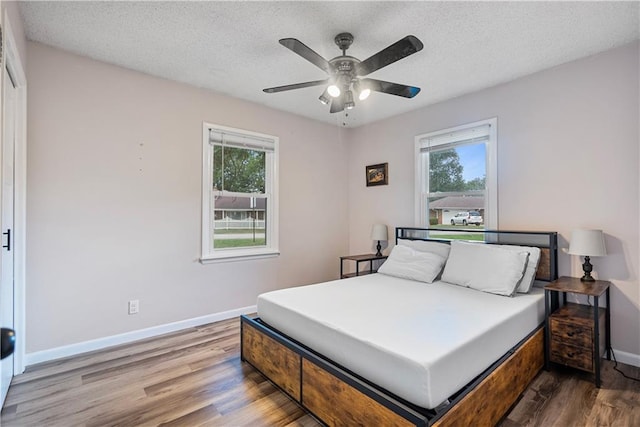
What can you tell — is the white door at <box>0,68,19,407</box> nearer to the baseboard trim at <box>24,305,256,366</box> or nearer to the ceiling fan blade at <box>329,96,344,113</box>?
the baseboard trim at <box>24,305,256,366</box>

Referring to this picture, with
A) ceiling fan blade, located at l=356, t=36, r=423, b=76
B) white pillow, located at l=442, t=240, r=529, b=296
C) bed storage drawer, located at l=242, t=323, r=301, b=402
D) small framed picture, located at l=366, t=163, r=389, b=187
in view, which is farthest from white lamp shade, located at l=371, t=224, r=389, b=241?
ceiling fan blade, located at l=356, t=36, r=423, b=76

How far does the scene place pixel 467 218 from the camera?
3.66 m

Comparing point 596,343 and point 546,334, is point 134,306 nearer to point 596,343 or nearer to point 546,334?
point 546,334

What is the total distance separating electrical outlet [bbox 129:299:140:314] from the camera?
3.02 meters

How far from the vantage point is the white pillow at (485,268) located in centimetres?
264

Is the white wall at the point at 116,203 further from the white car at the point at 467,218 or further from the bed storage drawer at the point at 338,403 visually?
the white car at the point at 467,218

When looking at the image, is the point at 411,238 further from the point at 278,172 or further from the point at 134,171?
the point at 134,171

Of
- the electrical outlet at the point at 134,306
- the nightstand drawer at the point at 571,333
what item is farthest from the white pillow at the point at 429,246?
the electrical outlet at the point at 134,306

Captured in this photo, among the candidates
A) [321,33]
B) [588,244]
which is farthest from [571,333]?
[321,33]

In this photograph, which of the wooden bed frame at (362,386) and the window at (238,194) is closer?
the wooden bed frame at (362,386)

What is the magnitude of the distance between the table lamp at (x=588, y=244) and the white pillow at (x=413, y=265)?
109 centimetres

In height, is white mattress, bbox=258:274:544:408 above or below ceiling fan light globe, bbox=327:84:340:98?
below

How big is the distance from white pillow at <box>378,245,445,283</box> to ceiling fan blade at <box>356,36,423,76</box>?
193 cm

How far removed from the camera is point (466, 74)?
3.08 meters
